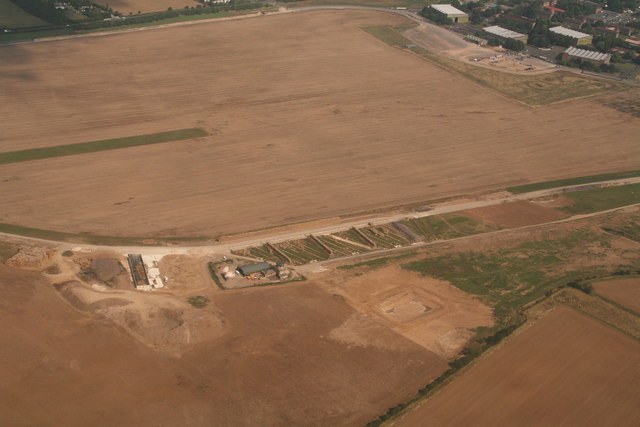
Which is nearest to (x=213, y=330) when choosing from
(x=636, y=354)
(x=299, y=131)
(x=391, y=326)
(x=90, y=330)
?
(x=90, y=330)

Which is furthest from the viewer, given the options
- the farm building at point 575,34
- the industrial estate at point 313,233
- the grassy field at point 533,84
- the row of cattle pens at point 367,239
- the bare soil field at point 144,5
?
the bare soil field at point 144,5

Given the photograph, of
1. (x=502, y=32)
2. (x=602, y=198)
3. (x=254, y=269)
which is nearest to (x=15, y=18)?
(x=502, y=32)

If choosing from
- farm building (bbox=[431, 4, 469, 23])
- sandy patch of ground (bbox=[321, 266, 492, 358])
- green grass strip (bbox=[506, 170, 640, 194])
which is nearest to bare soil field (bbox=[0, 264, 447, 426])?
sandy patch of ground (bbox=[321, 266, 492, 358])

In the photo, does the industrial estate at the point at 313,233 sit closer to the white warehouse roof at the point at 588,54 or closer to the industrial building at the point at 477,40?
the white warehouse roof at the point at 588,54

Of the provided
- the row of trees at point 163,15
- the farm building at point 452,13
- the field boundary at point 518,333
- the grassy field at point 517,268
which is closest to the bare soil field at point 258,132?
the row of trees at point 163,15

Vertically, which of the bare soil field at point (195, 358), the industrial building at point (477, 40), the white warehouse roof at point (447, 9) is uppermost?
the white warehouse roof at point (447, 9)

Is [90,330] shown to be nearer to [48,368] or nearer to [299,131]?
[48,368]

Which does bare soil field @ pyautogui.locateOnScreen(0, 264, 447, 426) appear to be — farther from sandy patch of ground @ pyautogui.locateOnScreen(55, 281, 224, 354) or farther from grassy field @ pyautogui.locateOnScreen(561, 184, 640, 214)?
grassy field @ pyautogui.locateOnScreen(561, 184, 640, 214)
